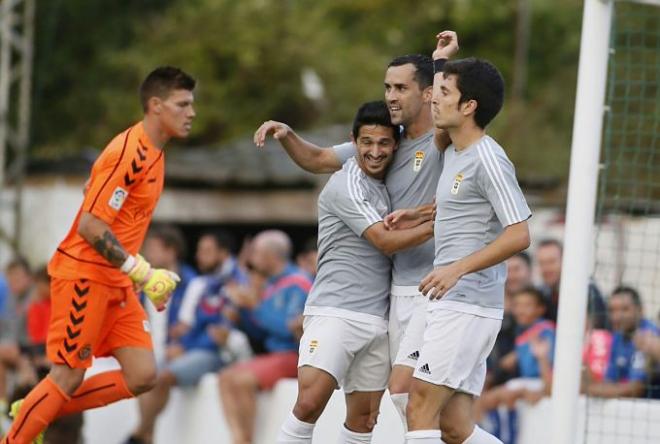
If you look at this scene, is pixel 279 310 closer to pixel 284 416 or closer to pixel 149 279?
pixel 284 416

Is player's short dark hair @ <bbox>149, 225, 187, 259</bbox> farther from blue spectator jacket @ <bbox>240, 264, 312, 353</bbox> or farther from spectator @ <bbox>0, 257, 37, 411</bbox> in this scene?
spectator @ <bbox>0, 257, 37, 411</bbox>

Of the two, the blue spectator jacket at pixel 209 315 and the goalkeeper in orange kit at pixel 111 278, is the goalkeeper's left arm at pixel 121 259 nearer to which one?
the goalkeeper in orange kit at pixel 111 278

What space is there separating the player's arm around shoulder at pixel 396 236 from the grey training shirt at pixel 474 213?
16cm

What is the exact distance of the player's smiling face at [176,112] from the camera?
8.35 m

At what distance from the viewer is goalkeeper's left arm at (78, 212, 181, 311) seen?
7988 mm

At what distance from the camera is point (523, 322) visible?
10.7 meters

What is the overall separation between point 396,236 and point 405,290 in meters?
0.39

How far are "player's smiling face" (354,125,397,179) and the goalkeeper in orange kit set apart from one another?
1592mm

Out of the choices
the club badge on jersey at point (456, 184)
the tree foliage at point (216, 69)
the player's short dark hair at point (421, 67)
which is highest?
the tree foliage at point (216, 69)

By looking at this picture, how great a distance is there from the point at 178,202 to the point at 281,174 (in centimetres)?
175

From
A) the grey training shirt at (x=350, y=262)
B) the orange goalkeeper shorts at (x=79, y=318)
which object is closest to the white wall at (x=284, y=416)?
the grey training shirt at (x=350, y=262)

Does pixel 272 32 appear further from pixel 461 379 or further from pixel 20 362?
pixel 461 379

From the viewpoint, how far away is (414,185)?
285 inches

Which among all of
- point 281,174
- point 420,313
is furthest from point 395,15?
point 420,313
